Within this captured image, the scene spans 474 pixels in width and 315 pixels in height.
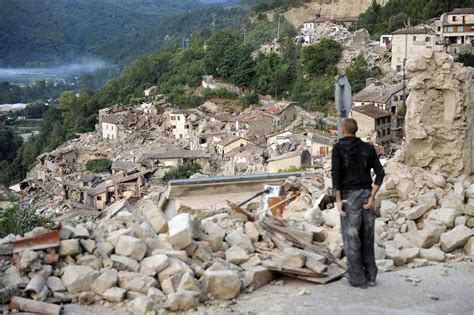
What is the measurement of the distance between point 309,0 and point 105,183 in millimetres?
41137

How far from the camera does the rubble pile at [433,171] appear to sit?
7.18 m

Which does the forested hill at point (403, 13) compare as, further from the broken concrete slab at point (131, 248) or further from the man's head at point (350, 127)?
the broken concrete slab at point (131, 248)

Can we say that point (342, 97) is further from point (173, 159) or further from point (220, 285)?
point (173, 159)

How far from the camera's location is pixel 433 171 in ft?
28.3

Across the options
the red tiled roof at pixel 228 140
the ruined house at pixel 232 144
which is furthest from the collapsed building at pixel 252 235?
the red tiled roof at pixel 228 140

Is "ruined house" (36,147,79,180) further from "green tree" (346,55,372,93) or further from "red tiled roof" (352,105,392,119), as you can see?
"red tiled roof" (352,105,392,119)

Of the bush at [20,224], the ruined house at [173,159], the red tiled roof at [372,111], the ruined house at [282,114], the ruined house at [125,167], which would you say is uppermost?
the bush at [20,224]

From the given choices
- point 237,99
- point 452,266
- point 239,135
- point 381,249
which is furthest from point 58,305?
point 237,99

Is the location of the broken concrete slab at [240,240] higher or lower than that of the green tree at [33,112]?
higher

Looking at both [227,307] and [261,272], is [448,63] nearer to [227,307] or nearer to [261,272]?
[261,272]

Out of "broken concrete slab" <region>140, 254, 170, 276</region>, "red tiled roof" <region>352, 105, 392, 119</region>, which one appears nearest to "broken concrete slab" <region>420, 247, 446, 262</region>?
"broken concrete slab" <region>140, 254, 170, 276</region>

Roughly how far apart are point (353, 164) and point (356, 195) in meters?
0.25

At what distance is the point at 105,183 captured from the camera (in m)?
33.3

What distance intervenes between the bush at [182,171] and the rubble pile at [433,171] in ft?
80.1
